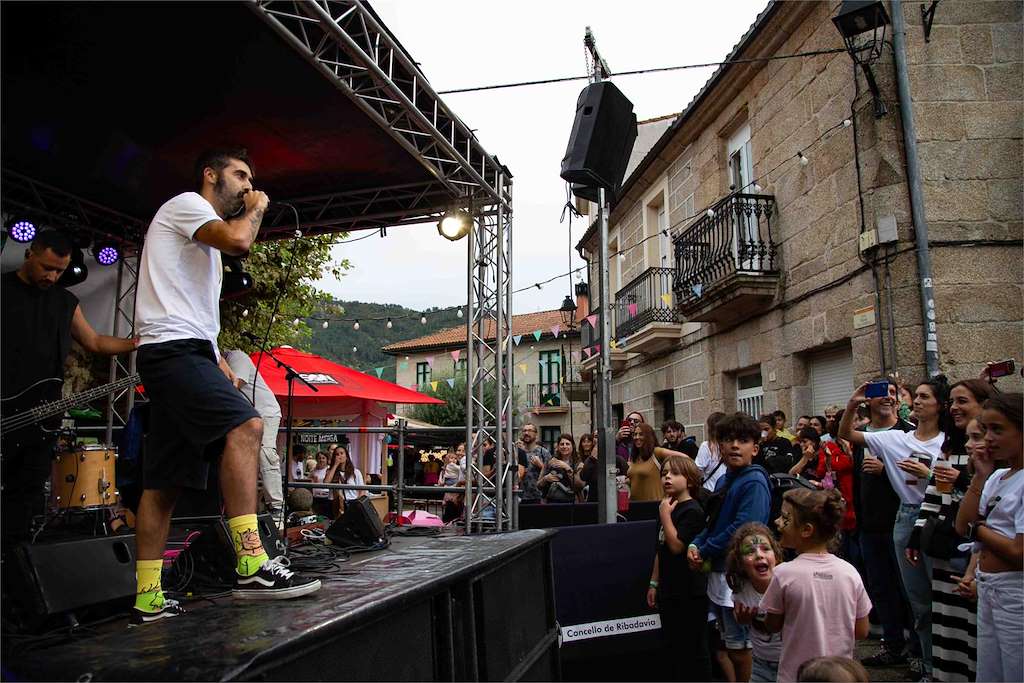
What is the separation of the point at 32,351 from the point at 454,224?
4.18 meters

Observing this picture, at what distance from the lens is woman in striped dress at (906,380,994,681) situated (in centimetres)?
329

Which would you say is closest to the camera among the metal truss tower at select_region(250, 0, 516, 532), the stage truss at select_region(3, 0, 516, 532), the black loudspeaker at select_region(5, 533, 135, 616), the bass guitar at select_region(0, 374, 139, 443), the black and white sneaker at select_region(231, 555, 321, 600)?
the black loudspeaker at select_region(5, 533, 135, 616)

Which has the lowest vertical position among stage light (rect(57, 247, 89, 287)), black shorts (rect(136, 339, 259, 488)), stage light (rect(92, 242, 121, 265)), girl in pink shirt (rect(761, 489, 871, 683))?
girl in pink shirt (rect(761, 489, 871, 683))

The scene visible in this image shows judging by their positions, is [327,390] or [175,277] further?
[327,390]

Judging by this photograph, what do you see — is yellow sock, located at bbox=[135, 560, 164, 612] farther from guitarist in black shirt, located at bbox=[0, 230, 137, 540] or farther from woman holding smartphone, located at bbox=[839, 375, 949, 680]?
woman holding smartphone, located at bbox=[839, 375, 949, 680]

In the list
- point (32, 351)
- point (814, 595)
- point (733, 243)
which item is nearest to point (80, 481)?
point (32, 351)

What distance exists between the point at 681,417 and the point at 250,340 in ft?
25.3

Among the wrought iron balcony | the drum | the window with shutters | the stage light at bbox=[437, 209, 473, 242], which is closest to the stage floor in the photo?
the drum

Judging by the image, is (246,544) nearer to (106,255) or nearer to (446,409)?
(106,255)

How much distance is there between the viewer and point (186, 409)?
95.0 inches

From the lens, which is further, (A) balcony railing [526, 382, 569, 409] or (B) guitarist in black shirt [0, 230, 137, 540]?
(A) balcony railing [526, 382, 569, 409]

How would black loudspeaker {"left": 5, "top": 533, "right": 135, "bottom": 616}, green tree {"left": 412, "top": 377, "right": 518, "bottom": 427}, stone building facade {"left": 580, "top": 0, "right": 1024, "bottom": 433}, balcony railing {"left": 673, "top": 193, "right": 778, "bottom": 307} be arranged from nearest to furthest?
1. black loudspeaker {"left": 5, "top": 533, "right": 135, "bottom": 616}
2. stone building facade {"left": 580, "top": 0, "right": 1024, "bottom": 433}
3. balcony railing {"left": 673, "top": 193, "right": 778, "bottom": 307}
4. green tree {"left": 412, "top": 377, "right": 518, "bottom": 427}

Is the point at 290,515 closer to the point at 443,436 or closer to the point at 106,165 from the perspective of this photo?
the point at 443,436

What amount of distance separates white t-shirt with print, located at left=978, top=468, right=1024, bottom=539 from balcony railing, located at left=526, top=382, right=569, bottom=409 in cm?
3047
